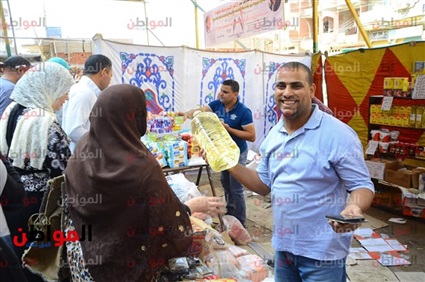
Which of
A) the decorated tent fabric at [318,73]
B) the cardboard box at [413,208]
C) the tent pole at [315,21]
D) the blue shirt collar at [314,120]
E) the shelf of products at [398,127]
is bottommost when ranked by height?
the cardboard box at [413,208]

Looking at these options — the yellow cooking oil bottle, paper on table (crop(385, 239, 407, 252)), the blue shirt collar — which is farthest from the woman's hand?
paper on table (crop(385, 239, 407, 252))

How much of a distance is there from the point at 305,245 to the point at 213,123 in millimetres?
922

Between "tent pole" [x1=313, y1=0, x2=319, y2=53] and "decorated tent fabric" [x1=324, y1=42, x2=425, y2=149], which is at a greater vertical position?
"tent pole" [x1=313, y1=0, x2=319, y2=53]

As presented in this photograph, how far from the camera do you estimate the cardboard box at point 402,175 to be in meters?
4.28

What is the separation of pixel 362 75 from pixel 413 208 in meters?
2.04

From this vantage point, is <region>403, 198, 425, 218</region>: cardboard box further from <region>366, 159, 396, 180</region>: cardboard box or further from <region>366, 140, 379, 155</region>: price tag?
<region>366, 140, 379, 155</region>: price tag

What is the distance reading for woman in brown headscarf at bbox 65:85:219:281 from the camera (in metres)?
1.46

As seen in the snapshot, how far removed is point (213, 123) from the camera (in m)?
2.17

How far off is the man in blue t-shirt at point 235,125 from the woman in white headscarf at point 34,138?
1787mm

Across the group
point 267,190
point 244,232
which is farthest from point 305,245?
point 244,232

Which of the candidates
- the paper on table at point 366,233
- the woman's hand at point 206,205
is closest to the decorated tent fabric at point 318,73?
the paper on table at point 366,233

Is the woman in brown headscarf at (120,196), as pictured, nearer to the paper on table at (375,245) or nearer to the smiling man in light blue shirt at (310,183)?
the smiling man in light blue shirt at (310,183)

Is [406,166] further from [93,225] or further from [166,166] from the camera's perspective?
[93,225]

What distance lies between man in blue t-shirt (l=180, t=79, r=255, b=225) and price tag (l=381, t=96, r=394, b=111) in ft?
6.73
